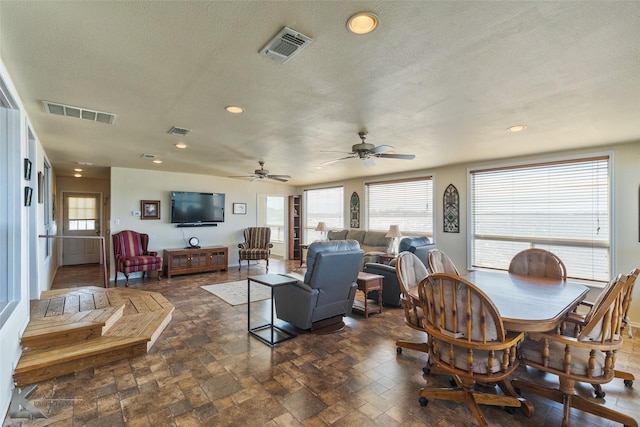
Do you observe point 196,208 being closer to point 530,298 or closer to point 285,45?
point 285,45

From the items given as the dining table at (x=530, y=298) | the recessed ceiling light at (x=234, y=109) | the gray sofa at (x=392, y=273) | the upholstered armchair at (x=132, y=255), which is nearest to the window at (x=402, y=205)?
the gray sofa at (x=392, y=273)

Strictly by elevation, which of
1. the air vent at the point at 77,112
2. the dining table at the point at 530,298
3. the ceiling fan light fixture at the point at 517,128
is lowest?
the dining table at the point at 530,298

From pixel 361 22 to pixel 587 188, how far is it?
4.58 metres

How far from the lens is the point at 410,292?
267cm

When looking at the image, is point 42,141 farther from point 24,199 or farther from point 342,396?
point 342,396

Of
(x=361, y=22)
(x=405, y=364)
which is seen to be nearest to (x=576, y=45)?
(x=361, y=22)

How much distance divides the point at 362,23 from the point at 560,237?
4741mm

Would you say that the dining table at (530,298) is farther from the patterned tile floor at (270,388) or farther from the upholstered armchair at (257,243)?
the upholstered armchair at (257,243)

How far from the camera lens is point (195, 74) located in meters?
2.23

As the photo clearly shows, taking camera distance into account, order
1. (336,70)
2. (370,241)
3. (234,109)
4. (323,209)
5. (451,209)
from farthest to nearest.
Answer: (323,209) < (370,241) < (451,209) < (234,109) < (336,70)

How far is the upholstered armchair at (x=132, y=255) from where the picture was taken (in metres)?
6.04

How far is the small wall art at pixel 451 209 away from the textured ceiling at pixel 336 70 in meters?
1.90

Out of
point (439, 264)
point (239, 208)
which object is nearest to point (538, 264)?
point (439, 264)

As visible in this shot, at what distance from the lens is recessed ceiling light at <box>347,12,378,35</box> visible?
1.55 meters
